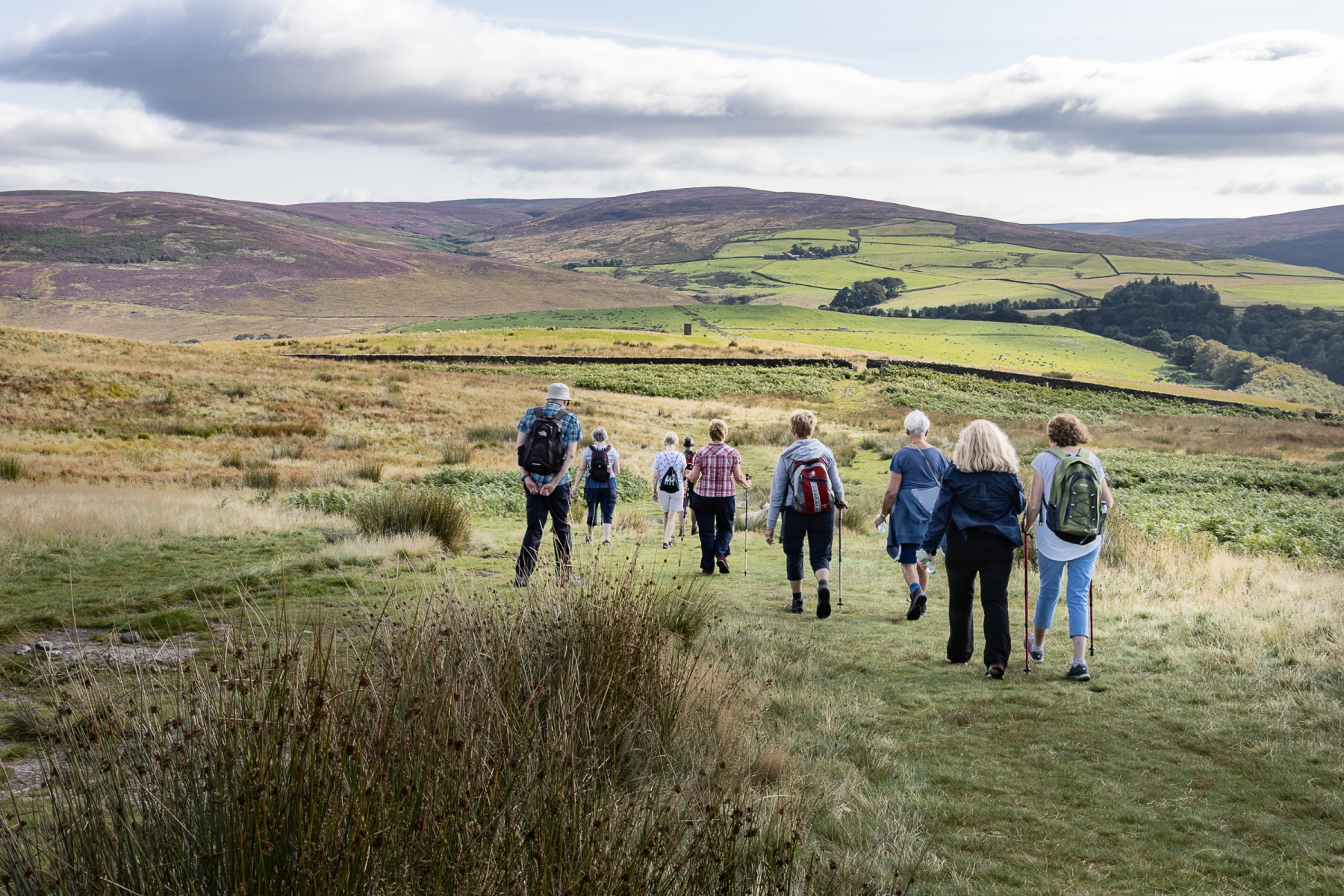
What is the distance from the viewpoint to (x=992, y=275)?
16750 cm

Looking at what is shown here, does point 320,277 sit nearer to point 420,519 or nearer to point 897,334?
point 897,334

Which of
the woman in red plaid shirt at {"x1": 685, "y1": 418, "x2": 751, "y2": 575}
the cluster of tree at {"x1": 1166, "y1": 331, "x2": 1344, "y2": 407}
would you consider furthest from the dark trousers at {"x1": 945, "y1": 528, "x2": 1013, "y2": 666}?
the cluster of tree at {"x1": 1166, "y1": 331, "x2": 1344, "y2": 407}

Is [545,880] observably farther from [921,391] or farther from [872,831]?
[921,391]

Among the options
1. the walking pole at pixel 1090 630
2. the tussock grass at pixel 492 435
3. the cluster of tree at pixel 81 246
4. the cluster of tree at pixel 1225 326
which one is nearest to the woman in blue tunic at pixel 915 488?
the walking pole at pixel 1090 630

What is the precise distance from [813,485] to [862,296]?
447 ft

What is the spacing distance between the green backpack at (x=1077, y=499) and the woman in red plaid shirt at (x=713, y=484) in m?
4.17

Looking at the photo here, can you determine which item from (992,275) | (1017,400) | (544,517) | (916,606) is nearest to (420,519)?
(544,517)

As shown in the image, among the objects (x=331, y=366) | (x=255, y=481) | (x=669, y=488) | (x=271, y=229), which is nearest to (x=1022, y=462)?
(x=669, y=488)

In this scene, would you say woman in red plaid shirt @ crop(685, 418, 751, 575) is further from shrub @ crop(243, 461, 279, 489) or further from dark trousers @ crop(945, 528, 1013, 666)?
shrub @ crop(243, 461, 279, 489)

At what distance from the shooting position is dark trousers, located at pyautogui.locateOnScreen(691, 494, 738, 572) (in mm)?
11125

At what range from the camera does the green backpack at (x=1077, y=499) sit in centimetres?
696

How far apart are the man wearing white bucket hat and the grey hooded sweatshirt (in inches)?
77.9

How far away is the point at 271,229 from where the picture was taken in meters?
174

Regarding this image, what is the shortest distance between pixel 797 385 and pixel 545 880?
5286 centimetres
